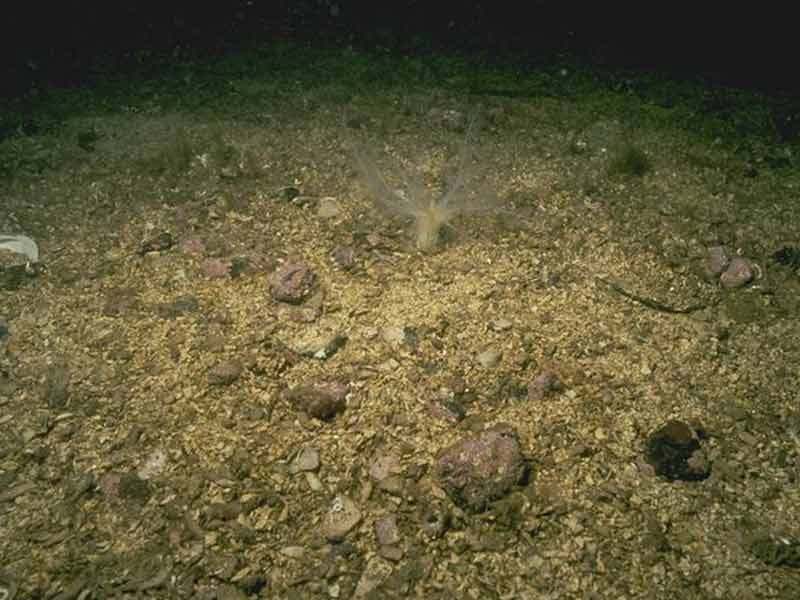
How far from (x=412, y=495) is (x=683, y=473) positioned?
49.0 inches

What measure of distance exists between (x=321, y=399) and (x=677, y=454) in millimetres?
1714

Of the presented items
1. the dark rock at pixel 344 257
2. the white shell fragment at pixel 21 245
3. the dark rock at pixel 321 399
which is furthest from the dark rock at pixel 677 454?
the white shell fragment at pixel 21 245

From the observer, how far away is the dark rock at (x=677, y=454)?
2.39m

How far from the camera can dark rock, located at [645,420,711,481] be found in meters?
2.39

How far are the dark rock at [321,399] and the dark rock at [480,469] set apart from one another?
0.59 meters

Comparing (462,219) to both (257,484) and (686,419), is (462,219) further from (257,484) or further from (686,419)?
(257,484)

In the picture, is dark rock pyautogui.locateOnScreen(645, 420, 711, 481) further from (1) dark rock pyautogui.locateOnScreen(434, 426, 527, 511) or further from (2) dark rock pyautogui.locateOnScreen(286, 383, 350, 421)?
(2) dark rock pyautogui.locateOnScreen(286, 383, 350, 421)

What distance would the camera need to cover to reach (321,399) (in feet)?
8.64

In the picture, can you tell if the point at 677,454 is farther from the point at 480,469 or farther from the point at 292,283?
the point at 292,283

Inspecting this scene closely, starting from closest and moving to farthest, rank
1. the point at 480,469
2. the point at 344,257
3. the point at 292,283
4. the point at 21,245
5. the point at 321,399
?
the point at 480,469
the point at 321,399
the point at 292,283
the point at 344,257
the point at 21,245

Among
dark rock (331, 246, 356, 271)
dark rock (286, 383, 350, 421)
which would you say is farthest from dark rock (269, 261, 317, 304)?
dark rock (286, 383, 350, 421)

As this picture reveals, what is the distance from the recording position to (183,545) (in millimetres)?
2221

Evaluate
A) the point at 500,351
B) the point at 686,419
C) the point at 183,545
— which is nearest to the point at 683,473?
the point at 686,419

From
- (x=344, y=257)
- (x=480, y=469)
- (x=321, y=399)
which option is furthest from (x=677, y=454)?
(x=344, y=257)
